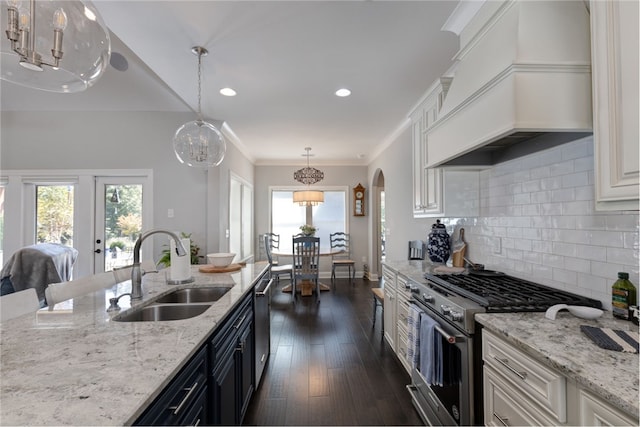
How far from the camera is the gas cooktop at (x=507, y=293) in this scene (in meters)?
1.33

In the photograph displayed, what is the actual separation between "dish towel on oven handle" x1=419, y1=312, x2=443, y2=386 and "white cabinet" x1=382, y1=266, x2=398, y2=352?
815 millimetres

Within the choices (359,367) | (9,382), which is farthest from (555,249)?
(9,382)

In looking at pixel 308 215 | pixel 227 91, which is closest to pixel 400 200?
pixel 227 91

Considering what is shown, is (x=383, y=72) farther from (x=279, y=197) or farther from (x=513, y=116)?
(x=279, y=197)

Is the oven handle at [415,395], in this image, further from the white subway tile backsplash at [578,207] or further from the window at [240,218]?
the window at [240,218]

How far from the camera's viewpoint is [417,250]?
3324mm

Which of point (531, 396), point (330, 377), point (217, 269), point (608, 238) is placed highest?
point (608, 238)

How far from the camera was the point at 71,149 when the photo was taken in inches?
152

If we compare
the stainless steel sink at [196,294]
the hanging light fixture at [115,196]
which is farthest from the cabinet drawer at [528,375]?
the hanging light fixture at [115,196]

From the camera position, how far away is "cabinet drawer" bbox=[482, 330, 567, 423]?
903mm

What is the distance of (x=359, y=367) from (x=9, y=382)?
2.32 metres

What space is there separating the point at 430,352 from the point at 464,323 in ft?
1.27

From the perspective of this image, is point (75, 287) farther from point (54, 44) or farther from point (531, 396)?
point (531, 396)

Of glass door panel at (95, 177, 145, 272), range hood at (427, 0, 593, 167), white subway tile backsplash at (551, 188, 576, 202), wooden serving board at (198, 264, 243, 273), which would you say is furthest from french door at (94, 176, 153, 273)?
white subway tile backsplash at (551, 188, 576, 202)
